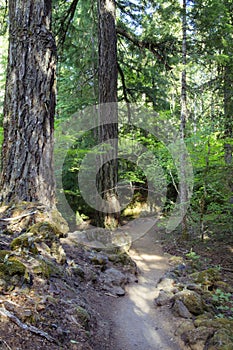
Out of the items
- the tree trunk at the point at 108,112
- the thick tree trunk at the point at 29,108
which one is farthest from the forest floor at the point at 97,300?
the tree trunk at the point at 108,112

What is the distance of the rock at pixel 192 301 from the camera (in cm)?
378

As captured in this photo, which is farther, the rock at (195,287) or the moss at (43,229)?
the rock at (195,287)

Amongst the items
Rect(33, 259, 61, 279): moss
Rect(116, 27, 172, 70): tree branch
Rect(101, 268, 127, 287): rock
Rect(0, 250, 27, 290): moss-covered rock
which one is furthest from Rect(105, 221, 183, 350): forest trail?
Rect(116, 27, 172, 70): tree branch

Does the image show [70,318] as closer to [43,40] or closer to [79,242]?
[79,242]

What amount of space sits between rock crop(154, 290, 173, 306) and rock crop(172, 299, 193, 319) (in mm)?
269

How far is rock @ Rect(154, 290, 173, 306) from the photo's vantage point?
4234 millimetres

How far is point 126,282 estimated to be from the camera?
509cm

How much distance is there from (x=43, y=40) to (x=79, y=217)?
790 cm

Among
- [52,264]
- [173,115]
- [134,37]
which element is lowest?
[52,264]

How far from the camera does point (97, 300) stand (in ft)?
12.7

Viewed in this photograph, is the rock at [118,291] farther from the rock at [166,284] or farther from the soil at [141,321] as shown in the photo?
the rock at [166,284]

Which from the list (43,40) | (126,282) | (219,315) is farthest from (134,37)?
(219,315)

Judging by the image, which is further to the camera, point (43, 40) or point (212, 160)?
point (212, 160)

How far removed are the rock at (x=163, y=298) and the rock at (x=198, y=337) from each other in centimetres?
93
